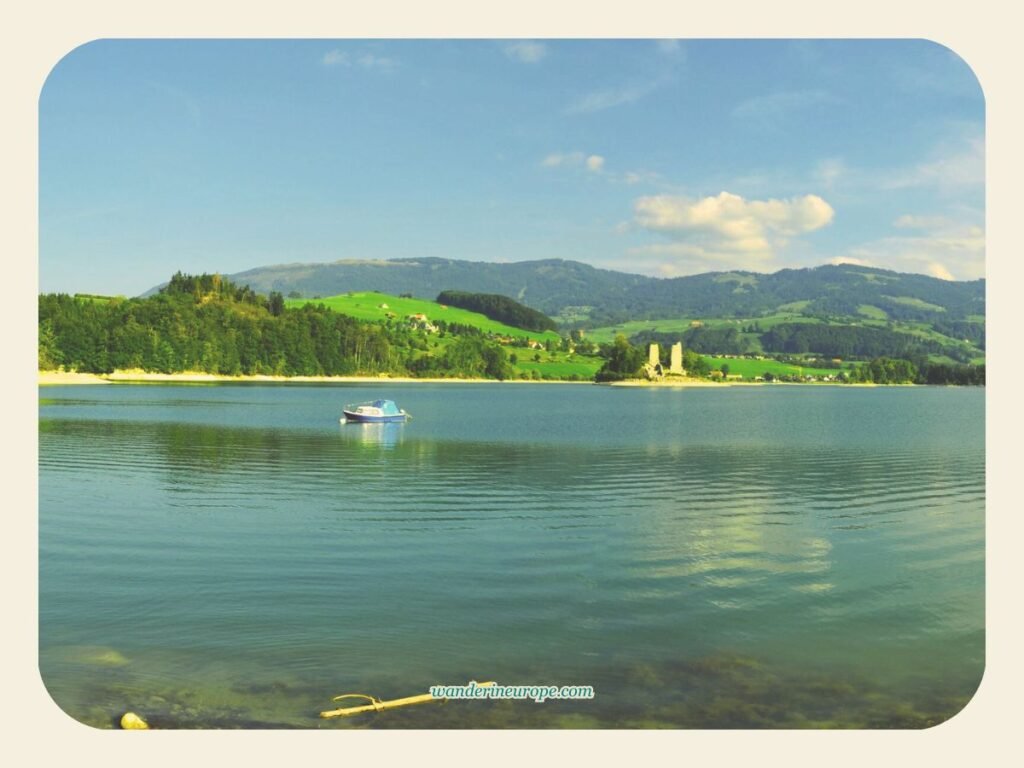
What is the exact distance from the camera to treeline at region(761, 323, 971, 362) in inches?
1212

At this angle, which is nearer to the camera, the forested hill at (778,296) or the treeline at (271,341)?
the forested hill at (778,296)

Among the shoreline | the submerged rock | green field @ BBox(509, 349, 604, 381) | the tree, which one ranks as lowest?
the submerged rock

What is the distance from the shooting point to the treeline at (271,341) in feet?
278

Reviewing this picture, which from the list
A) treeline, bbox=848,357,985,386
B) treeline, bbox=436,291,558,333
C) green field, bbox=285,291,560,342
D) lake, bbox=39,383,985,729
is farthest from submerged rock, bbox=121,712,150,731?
treeline, bbox=436,291,558,333

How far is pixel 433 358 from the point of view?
328 feet

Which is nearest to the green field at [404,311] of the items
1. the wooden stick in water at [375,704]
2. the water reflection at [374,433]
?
the water reflection at [374,433]

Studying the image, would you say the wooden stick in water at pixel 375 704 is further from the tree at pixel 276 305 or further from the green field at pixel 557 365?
the tree at pixel 276 305

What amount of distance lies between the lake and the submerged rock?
141 mm

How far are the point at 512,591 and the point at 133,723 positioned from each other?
4173 mm

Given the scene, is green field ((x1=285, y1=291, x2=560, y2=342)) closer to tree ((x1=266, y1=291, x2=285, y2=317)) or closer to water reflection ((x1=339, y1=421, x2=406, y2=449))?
tree ((x1=266, y1=291, x2=285, y2=317))

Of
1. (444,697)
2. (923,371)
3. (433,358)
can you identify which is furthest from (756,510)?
(433,358)

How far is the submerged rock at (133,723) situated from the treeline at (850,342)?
15.3 meters

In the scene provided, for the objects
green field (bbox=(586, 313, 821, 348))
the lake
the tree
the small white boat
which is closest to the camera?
the lake

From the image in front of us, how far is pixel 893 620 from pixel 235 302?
4052 inches
